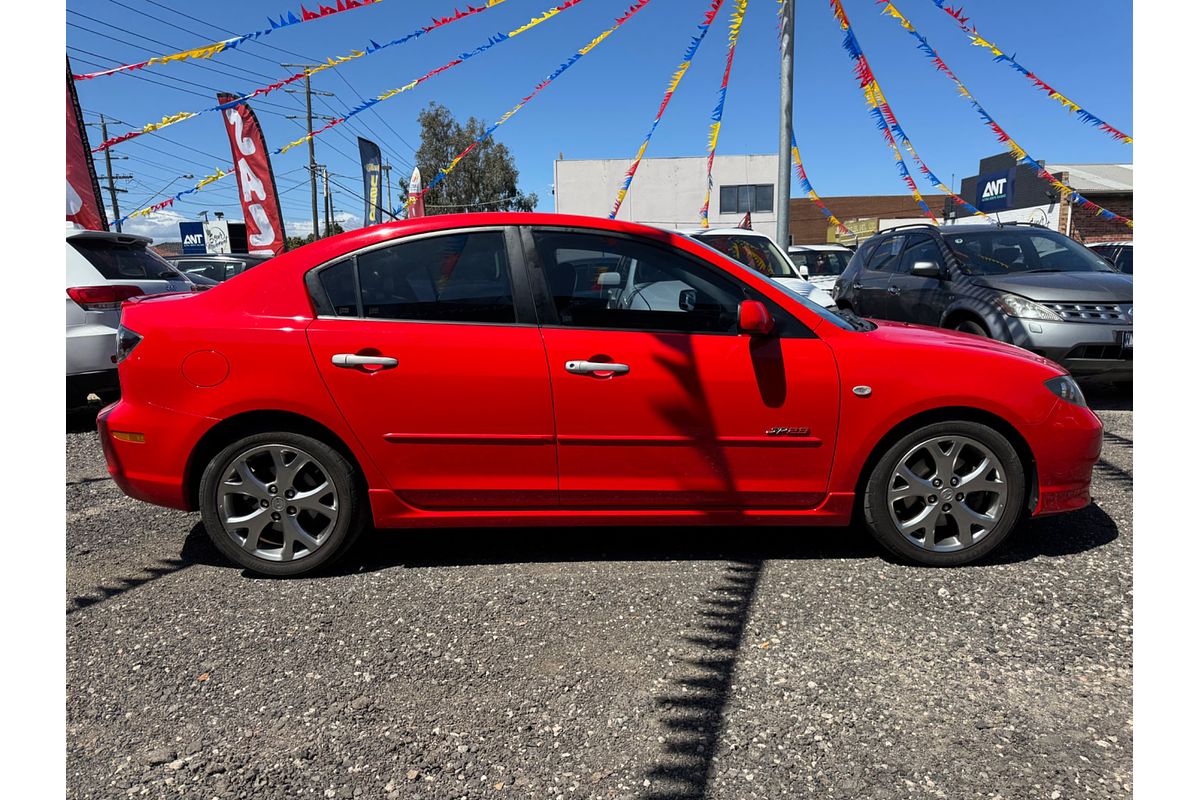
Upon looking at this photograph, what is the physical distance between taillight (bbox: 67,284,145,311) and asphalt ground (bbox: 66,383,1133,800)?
3006 millimetres

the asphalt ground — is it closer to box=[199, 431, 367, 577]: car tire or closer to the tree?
box=[199, 431, 367, 577]: car tire

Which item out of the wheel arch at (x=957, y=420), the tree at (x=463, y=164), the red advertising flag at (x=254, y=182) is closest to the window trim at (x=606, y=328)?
the wheel arch at (x=957, y=420)

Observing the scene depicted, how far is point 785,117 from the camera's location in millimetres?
10406

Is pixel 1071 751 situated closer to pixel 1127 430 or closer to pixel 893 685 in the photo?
pixel 893 685

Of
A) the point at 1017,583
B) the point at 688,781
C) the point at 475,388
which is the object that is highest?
the point at 475,388

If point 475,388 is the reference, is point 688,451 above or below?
below

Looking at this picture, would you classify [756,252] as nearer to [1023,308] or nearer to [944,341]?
[1023,308]

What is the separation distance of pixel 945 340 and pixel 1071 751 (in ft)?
6.18

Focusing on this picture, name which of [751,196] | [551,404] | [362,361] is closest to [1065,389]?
[551,404]

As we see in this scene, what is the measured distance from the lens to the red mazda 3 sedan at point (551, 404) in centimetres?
330

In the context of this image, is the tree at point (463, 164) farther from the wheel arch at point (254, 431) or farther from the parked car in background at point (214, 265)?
the wheel arch at point (254, 431)

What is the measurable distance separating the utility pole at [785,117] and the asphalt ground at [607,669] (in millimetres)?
7702

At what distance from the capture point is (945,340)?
3561 millimetres

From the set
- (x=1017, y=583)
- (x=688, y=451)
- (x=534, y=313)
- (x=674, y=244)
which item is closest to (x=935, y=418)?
(x=1017, y=583)
